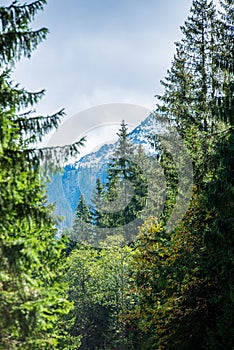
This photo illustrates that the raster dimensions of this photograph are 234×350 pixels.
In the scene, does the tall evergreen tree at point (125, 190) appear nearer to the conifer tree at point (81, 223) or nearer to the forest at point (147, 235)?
the forest at point (147, 235)

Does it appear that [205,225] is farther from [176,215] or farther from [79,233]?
[79,233]

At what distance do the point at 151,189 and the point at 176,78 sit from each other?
10.6 m

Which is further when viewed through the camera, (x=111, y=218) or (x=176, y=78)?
(x=111, y=218)

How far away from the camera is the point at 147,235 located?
18906 millimetres

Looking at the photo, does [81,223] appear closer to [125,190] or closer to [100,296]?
[125,190]

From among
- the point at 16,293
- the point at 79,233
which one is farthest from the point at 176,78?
the point at 79,233

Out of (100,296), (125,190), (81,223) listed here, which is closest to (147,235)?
(100,296)

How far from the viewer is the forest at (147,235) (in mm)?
7477

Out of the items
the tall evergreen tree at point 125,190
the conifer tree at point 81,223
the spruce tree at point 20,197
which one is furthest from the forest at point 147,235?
the conifer tree at point 81,223

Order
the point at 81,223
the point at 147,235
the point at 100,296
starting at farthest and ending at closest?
1. the point at 81,223
2. the point at 100,296
3. the point at 147,235

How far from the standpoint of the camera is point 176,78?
2336 cm

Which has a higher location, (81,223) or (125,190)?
(125,190)

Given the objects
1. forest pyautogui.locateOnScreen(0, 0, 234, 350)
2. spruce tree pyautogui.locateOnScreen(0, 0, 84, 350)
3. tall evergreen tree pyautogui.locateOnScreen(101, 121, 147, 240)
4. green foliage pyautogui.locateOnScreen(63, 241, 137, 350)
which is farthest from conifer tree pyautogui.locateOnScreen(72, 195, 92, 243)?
spruce tree pyautogui.locateOnScreen(0, 0, 84, 350)

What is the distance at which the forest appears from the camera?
7.48 m
